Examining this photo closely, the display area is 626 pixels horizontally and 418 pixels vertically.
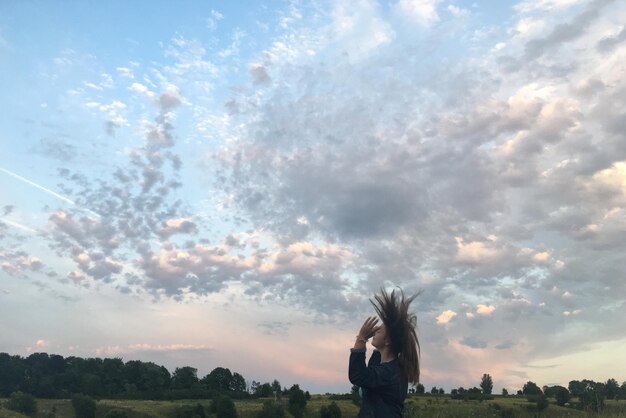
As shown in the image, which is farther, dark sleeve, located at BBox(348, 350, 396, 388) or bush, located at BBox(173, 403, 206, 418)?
bush, located at BBox(173, 403, 206, 418)

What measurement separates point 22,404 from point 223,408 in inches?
1437

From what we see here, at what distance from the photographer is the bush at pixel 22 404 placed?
341ft

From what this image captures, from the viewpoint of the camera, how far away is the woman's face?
18.1 ft

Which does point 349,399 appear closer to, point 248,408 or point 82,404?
point 248,408

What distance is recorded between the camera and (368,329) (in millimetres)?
5383

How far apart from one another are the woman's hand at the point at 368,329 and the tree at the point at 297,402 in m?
118

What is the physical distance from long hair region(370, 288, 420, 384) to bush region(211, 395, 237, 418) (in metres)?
105

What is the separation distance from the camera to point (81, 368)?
15512 cm

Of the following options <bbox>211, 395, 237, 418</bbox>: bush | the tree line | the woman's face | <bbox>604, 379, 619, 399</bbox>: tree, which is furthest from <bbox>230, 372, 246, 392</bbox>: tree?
the woman's face

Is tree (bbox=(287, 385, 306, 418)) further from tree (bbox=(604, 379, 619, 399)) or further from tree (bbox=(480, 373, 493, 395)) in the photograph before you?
tree (bbox=(604, 379, 619, 399))

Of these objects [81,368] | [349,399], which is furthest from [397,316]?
[81,368]

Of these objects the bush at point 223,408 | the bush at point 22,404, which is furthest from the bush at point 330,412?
the bush at point 22,404

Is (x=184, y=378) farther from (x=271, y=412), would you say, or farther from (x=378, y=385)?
(x=378, y=385)

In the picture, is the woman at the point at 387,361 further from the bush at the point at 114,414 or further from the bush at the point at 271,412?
the bush at the point at 271,412
